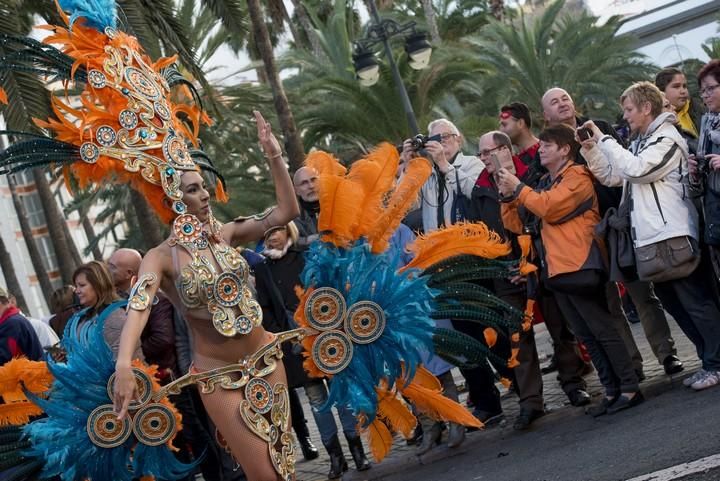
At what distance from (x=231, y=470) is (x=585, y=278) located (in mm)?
3107

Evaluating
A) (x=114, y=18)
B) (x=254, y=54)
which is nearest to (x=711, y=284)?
(x=114, y=18)

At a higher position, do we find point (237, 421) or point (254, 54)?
point (254, 54)

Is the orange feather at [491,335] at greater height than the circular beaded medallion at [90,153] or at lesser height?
lesser

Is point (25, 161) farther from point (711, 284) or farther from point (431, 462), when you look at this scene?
point (711, 284)

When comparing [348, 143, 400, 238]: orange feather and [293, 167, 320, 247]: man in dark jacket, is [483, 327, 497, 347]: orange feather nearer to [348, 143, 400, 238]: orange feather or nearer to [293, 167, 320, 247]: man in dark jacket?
[348, 143, 400, 238]: orange feather

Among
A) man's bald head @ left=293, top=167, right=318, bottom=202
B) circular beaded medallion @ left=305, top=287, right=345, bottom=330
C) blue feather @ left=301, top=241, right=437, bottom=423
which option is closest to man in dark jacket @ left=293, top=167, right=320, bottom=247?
man's bald head @ left=293, top=167, right=318, bottom=202

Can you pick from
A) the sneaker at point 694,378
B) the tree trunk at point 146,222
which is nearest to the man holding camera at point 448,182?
the sneaker at point 694,378

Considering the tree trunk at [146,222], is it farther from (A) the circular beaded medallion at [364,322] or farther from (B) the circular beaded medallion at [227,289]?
(B) the circular beaded medallion at [227,289]

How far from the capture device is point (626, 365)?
23.4ft

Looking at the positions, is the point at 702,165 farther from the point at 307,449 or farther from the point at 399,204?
the point at 307,449

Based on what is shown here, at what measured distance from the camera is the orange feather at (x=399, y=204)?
5816mm

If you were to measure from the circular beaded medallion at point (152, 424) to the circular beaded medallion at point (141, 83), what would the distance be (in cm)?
159

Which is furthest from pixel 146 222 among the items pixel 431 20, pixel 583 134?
pixel 431 20

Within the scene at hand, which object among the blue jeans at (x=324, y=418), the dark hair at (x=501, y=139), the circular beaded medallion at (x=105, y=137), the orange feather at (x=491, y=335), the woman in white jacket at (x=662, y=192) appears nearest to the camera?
the circular beaded medallion at (x=105, y=137)
